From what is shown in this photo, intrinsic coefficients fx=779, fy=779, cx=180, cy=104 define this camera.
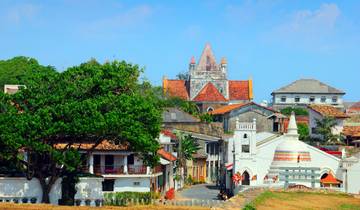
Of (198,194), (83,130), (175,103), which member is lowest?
(198,194)

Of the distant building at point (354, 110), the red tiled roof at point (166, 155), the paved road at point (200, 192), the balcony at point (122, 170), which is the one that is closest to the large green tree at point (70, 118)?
the balcony at point (122, 170)

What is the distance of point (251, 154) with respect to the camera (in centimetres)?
7700

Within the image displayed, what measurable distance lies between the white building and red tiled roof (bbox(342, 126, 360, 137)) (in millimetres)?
16410

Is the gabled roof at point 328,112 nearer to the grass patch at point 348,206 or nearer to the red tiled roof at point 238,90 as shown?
the red tiled roof at point 238,90

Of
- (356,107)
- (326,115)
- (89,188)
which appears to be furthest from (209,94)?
(89,188)

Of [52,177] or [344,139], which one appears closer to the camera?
[52,177]

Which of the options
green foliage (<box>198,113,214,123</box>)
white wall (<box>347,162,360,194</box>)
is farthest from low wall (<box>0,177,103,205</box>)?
green foliage (<box>198,113,214,123</box>)

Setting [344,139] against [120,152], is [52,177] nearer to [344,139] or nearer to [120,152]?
[120,152]

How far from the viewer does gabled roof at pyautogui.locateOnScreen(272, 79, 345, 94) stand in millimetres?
151250

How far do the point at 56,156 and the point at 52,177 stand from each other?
363 centimetres

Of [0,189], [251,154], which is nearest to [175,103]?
[251,154]

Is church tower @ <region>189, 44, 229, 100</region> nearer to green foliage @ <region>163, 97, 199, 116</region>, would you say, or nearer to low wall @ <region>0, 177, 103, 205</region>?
green foliage @ <region>163, 97, 199, 116</region>

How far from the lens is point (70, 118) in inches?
2115

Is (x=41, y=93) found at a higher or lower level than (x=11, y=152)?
higher
